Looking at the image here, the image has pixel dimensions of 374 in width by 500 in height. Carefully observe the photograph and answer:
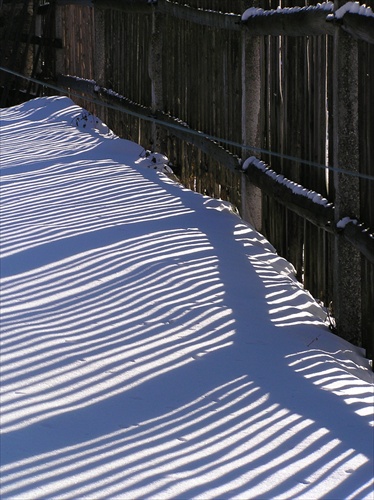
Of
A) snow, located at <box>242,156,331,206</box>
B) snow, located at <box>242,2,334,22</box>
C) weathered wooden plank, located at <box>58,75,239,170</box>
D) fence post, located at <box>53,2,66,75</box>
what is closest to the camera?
snow, located at <box>242,2,334,22</box>

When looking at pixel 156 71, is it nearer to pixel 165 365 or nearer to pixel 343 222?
pixel 343 222

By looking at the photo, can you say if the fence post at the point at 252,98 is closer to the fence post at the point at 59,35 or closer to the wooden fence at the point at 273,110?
Result: the wooden fence at the point at 273,110

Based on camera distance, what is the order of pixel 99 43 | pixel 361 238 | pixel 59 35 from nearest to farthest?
pixel 361 238 < pixel 99 43 < pixel 59 35

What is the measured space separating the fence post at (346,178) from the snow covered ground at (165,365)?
143mm

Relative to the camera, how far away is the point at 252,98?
653 centimetres

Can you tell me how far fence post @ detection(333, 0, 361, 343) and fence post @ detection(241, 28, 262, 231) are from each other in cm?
163

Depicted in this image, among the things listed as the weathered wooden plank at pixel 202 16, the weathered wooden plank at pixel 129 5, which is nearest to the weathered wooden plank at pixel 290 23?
the weathered wooden plank at pixel 202 16

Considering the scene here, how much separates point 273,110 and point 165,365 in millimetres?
2306

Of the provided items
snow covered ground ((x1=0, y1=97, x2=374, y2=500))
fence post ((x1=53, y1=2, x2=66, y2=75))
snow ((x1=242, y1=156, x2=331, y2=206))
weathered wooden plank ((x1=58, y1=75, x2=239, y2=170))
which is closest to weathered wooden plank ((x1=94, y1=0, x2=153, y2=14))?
weathered wooden plank ((x1=58, y1=75, x2=239, y2=170))

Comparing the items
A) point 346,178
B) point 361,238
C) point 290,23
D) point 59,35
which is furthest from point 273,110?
point 59,35

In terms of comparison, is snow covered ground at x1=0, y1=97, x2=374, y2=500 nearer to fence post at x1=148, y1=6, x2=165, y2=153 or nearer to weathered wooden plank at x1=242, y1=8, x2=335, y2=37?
weathered wooden plank at x1=242, y1=8, x2=335, y2=37

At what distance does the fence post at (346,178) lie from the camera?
4.74 meters

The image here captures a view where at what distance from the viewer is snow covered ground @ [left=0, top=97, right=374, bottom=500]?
3445 mm

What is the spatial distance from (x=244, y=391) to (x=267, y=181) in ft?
7.28
